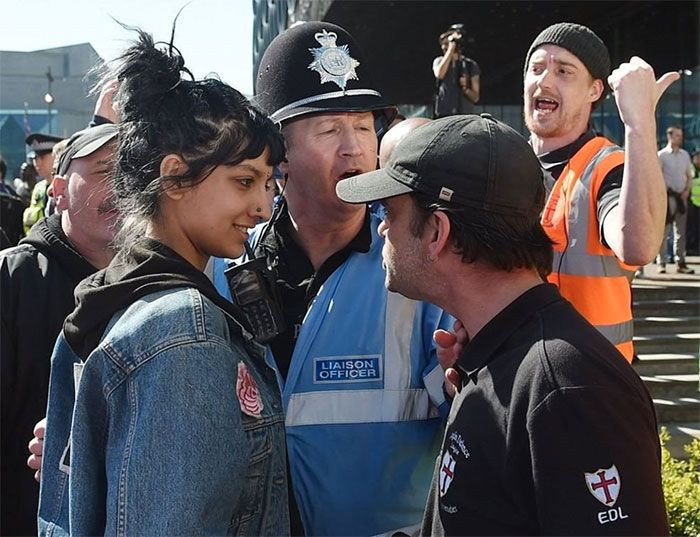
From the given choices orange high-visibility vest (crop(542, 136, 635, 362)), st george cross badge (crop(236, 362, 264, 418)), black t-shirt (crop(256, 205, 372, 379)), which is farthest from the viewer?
orange high-visibility vest (crop(542, 136, 635, 362))

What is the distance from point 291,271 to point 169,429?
4.01 ft

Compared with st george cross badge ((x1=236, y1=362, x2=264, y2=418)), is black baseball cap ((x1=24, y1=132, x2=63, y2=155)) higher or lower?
higher

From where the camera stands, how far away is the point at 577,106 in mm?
3670

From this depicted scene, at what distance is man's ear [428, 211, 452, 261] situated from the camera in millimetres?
1810

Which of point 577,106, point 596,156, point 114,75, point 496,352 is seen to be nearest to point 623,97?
point 596,156

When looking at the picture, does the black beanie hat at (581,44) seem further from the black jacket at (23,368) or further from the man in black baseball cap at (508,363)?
the black jacket at (23,368)

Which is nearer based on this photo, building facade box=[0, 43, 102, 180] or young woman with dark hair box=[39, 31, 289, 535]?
young woman with dark hair box=[39, 31, 289, 535]

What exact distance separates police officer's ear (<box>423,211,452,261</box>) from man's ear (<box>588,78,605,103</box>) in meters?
2.21

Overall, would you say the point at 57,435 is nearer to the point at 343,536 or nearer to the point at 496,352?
the point at 343,536

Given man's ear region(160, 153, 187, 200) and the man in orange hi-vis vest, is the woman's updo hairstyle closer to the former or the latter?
man's ear region(160, 153, 187, 200)

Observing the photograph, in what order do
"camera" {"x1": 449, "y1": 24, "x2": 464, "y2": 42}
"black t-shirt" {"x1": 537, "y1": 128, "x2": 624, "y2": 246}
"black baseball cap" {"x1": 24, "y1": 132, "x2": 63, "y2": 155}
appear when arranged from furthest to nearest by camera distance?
→ "camera" {"x1": 449, "y1": 24, "x2": 464, "y2": 42}, "black baseball cap" {"x1": 24, "y1": 132, "x2": 63, "y2": 155}, "black t-shirt" {"x1": 537, "y1": 128, "x2": 624, "y2": 246}

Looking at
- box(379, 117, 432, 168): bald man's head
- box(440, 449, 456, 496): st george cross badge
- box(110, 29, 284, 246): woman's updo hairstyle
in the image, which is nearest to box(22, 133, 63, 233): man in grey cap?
box(379, 117, 432, 168): bald man's head

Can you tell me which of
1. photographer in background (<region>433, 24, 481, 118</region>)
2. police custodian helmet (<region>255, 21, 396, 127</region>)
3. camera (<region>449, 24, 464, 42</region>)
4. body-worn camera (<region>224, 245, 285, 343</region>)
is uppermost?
camera (<region>449, 24, 464, 42</region>)

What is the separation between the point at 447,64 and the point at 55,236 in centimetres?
667
